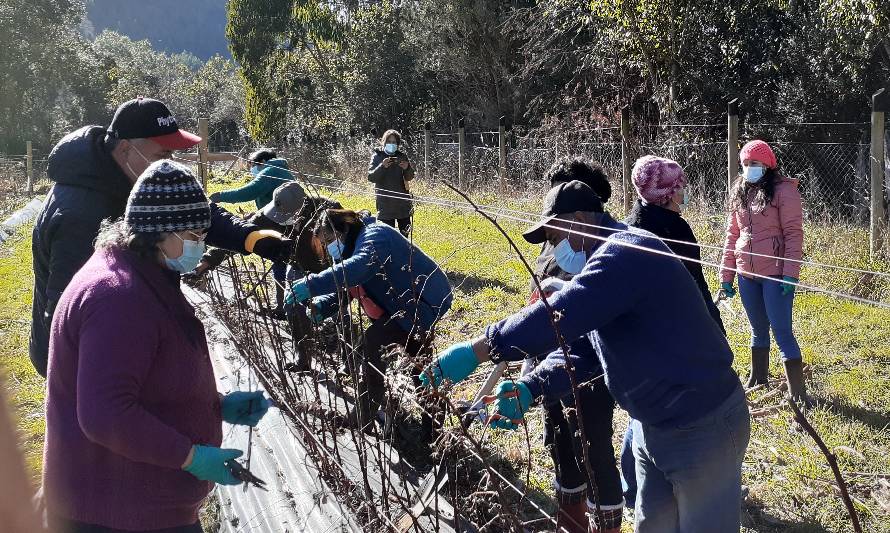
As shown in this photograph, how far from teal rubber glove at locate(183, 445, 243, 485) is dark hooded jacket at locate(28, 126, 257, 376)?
934 millimetres

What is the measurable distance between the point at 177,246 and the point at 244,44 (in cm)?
2991

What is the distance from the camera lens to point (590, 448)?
3.06 meters

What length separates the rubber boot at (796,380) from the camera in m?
4.58

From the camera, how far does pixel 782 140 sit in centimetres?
1195

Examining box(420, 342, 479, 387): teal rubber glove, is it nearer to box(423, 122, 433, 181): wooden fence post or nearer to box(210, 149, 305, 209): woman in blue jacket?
box(210, 149, 305, 209): woman in blue jacket

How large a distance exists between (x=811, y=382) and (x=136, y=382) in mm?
4466

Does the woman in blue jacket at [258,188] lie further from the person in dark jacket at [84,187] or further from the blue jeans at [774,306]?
the blue jeans at [774,306]

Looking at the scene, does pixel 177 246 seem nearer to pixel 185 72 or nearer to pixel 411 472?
pixel 411 472

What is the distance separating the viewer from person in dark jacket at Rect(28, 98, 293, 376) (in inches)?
105

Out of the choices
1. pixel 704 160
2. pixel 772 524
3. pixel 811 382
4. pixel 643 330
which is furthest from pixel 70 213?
pixel 704 160

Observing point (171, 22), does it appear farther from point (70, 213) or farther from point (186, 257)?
point (186, 257)

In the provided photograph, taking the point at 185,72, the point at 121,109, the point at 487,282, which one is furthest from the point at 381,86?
the point at 185,72

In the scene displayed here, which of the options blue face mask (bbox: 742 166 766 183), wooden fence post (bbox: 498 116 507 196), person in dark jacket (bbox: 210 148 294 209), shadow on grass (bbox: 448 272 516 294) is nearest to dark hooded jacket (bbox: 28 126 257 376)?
person in dark jacket (bbox: 210 148 294 209)

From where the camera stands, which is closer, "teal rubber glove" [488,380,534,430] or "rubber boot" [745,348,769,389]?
"teal rubber glove" [488,380,534,430]
